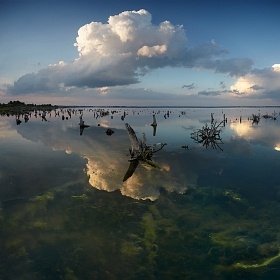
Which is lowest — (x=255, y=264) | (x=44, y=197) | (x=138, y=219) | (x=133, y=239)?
(x=255, y=264)

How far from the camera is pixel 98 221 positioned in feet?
41.2

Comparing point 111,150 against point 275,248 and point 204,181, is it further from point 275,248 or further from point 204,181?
point 275,248

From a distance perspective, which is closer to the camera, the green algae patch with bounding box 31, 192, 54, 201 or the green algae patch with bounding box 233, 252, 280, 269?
the green algae patch with bounding box 233, 252, 280, 269

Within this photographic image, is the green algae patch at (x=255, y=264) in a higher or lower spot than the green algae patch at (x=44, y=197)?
lower

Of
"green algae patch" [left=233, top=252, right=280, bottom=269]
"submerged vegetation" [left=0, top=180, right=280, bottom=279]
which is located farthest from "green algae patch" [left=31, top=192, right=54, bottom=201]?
"green algae patch" [left=233, top=252, right=280, bottom=269]

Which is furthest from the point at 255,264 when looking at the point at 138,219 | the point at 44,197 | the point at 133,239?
the point at 44,197

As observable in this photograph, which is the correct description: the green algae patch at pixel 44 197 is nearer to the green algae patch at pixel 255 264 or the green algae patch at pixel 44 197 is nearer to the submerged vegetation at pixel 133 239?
the submerged vegetation at pixel 133 239

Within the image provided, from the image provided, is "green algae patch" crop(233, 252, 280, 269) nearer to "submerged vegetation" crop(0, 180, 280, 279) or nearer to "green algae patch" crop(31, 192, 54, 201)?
"submerged vegetation" crop(0, 180, 280, 279)

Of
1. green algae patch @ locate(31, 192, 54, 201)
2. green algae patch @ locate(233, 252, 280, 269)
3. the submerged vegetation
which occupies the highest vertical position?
green algae patch @ locate(31, 192, 54, 201)

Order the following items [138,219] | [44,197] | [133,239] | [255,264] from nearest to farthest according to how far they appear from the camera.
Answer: [255,264] → [133,239] → [138,219] → [44,197]

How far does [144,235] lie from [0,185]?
10.7 m

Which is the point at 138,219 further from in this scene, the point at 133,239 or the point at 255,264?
the point at 255,264

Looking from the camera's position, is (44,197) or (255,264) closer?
(255,264)

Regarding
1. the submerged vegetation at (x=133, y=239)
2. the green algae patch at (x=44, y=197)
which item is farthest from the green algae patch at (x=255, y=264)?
the green algae patch at (x=44, y=197)
